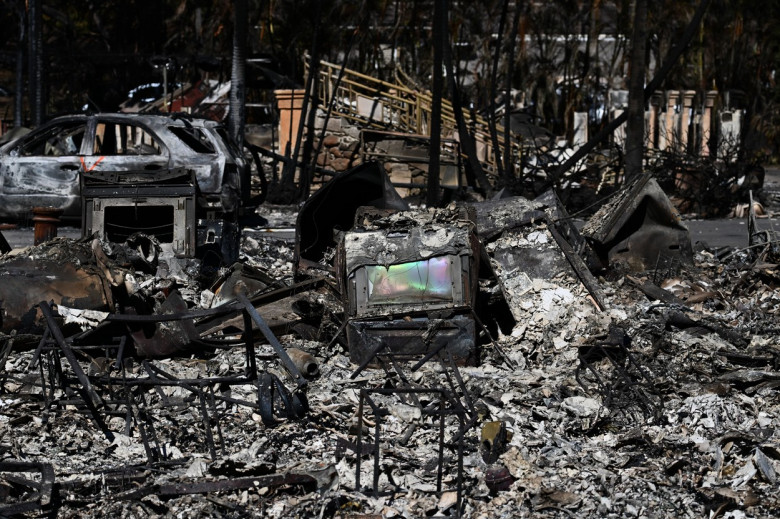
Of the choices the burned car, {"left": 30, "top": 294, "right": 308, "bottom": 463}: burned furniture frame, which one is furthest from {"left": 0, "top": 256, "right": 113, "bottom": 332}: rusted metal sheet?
the burned car

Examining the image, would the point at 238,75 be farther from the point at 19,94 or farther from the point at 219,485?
the point at 219,485

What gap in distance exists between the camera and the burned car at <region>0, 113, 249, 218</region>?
13.4 meters

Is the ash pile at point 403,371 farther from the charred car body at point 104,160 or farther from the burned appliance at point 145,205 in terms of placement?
the charred car body at point 104,160

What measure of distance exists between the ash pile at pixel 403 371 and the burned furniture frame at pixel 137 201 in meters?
0.38

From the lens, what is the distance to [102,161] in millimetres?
13383

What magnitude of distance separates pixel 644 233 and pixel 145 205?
17.5ft

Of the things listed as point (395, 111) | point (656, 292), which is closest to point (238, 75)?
point (395, 111)

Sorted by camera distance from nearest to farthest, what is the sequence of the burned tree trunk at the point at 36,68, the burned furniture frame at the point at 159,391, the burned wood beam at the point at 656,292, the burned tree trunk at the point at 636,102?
the burned furniture frame at the point at 159,391 → the burned wood beam at the point at 656,292 → the burned tree trunk at the point at 636,102 → the burned tree trunk at the point at 36,68

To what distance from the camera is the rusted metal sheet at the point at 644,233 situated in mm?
10758

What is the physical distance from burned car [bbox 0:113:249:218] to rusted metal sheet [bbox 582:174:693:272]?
5.03 meters

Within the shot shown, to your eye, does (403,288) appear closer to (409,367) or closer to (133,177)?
(409,367)

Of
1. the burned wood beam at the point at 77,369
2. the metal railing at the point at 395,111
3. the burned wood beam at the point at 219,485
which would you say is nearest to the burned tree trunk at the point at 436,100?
the metal railing at the point at 395,111

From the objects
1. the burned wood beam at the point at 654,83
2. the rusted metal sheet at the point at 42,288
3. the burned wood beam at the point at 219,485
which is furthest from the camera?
the burned wood beam at the point at 654,83

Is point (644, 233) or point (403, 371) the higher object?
point (644, 233)
